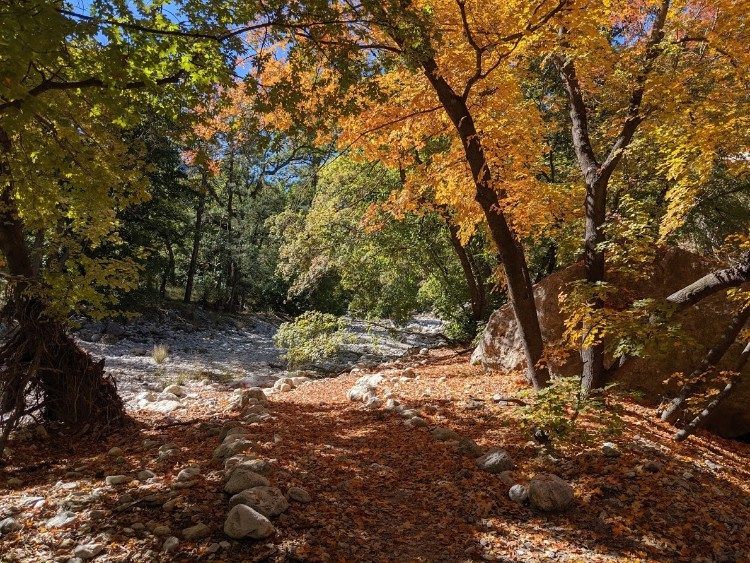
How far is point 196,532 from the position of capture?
3.39 m

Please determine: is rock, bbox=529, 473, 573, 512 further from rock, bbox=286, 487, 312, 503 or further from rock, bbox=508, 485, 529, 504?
rock, bbox=286, 487, 312, 503

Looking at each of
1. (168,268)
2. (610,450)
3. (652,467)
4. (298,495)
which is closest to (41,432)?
(298,495)

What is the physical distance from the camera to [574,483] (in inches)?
189

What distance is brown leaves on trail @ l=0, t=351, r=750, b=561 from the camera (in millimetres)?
3545

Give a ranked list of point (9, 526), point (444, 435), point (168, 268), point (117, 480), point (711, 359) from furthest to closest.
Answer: point (168, 268), point (711, 359), point (444, 435), point (117, 480), point (9, 526)

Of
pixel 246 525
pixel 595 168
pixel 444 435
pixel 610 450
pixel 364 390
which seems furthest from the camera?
pixel 364 390

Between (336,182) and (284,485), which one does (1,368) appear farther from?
(336,182)

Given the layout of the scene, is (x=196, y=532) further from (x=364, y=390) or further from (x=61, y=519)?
(x=364, y=390)

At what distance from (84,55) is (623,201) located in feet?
22.5

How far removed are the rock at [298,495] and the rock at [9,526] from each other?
6.40 ft

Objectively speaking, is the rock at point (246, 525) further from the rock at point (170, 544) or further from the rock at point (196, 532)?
the rock at point (170, 544)

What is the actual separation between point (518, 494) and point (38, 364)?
5.40 metres

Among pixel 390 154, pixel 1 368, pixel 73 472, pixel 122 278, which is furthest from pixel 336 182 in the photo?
pixel 73 472

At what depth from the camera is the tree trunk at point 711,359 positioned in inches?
251
